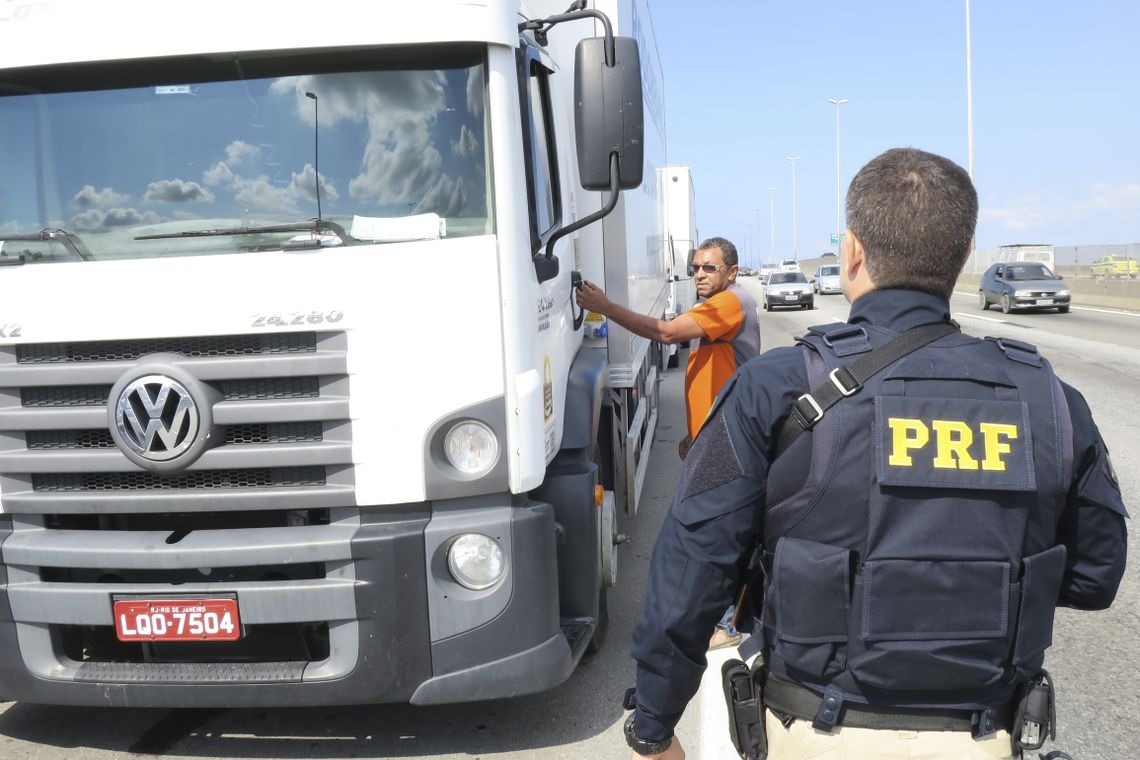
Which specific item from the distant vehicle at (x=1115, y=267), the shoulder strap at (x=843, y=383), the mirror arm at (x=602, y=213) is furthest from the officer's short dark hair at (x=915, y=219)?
the distant vehicle at (x=1115, y=267)

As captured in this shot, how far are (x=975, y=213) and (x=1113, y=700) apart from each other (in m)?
3.15

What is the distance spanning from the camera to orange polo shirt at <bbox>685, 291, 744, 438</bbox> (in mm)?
4980

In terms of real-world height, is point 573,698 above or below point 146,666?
below

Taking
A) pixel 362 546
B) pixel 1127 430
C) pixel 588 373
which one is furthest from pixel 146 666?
pixel 1127 430

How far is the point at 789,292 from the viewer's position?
3462 cm

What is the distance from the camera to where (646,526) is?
7.08 metres

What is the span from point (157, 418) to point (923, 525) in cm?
252

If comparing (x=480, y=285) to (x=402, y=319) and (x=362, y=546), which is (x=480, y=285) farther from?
(x=362, y=546)

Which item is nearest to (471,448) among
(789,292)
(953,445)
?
(953,445)

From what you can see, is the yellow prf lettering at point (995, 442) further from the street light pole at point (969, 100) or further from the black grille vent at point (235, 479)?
the street light pole at point (969, 100)

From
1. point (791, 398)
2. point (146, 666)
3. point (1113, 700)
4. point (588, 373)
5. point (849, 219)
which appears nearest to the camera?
point (791, 398)

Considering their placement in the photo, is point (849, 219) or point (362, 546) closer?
point (849, 219)

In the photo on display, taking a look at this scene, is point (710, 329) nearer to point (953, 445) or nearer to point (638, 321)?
point (638, 321)

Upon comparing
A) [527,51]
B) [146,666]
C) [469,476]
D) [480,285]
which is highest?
[527,51]
